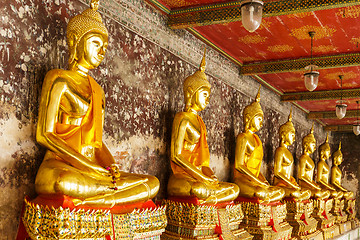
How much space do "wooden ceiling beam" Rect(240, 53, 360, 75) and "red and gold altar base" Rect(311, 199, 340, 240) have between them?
354 cm

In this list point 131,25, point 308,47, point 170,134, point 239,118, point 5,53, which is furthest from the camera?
point 239,118

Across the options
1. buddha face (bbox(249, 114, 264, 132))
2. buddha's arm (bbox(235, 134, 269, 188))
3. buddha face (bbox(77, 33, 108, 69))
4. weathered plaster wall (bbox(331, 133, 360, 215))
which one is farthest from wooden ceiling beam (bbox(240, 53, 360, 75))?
weathered plaster wall (bbox(331, 133, 360, 215))

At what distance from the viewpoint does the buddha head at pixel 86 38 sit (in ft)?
11.2

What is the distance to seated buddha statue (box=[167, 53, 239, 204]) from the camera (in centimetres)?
458

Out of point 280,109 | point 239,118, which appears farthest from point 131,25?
point 280,109

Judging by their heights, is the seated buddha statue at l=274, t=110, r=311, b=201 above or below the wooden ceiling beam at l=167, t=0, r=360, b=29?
below

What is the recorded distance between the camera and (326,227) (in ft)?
29.4

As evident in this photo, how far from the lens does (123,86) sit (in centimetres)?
426

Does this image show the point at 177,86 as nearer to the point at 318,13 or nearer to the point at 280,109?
the point at 318,13

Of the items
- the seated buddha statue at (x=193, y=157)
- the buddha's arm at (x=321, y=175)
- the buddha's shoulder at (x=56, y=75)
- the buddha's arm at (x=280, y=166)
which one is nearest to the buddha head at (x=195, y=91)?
the seated buddha statue at (x=193, y=157)

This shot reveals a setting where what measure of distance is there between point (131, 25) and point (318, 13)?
6.98 feet

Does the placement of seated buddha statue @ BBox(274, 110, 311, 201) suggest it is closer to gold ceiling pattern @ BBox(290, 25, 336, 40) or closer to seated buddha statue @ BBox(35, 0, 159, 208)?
gold ceiling pattern @ BBox(290, 25, 336, 40)

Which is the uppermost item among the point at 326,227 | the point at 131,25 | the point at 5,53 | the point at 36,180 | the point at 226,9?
the point at 226,9

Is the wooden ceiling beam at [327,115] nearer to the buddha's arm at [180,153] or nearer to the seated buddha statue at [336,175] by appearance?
the seated buddha statue at [336,175]
